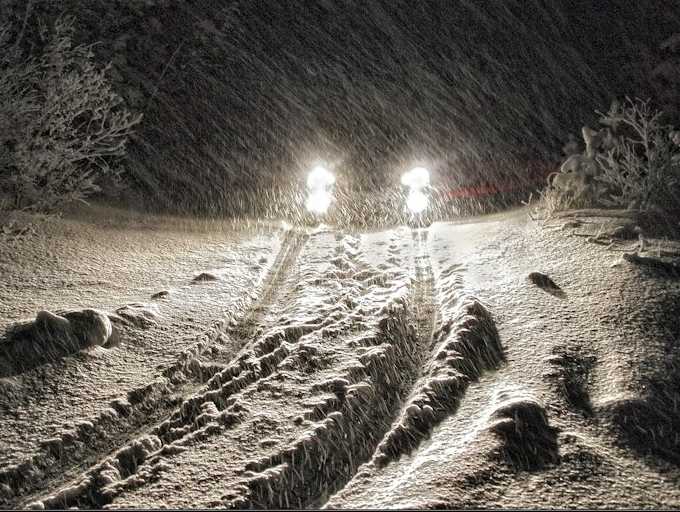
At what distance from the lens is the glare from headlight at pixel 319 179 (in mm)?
7664

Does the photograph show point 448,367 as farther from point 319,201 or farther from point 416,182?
point 416,182

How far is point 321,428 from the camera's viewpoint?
2.87 metres

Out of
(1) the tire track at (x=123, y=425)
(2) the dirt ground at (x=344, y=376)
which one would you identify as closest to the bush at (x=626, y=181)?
(2) the dirt ground at (x=344, y=376)

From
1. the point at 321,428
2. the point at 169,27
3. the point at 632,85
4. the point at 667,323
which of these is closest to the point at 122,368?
the point at 321,428

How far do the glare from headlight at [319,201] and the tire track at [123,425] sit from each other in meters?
3.05

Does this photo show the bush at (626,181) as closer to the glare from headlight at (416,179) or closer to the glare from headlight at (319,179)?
the glare from headlight at (416,179)

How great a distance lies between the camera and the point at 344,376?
3303 mm

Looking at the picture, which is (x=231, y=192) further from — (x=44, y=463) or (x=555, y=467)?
(x=555, y=467)

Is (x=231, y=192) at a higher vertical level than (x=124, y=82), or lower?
lower

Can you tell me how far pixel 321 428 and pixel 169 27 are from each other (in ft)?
26.8

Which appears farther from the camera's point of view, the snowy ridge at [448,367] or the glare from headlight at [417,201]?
the glare from headlight at [417,201]

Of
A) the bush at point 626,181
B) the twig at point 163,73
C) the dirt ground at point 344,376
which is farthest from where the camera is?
the twig at point 163,73

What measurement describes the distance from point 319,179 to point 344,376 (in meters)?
Result: 4.68

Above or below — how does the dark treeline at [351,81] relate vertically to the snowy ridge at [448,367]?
above
